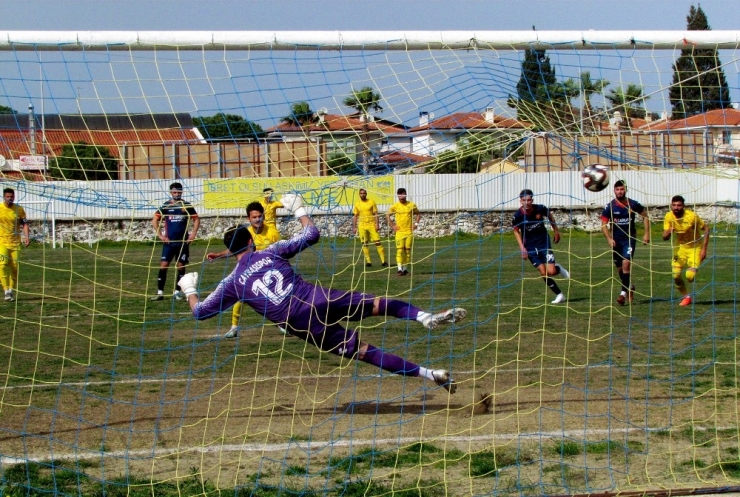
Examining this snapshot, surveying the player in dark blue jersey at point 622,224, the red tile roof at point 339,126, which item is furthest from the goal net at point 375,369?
the player in dark blue jersey at point 622,224

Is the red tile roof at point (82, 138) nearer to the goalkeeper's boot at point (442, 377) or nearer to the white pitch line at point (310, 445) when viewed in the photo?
the white pitch line at point (310, 445)

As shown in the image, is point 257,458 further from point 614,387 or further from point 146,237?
point 146,237

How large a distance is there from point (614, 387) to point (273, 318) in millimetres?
3049

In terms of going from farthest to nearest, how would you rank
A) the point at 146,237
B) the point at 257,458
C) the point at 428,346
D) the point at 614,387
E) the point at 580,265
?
the point at 146,237 < the point at 580,265 < the point at 428,346 < the point at 614,387 < the point at 257,458

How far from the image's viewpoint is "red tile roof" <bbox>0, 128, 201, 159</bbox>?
22.2 ft

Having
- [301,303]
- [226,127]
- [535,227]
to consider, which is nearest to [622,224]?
[535,227]

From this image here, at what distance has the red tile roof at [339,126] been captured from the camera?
22.3 feet

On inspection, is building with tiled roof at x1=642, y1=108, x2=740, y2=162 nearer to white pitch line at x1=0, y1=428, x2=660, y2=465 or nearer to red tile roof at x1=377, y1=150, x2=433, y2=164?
red tile roof at x1=377, y1=150, x2=433, y2=164

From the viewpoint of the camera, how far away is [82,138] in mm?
6840

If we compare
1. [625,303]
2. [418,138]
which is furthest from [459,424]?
[625,303]

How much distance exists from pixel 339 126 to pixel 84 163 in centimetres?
188

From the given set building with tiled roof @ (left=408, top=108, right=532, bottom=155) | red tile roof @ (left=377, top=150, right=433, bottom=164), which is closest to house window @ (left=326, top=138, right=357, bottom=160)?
red tile roof @ (left=377, top=150, right=433, bottom=164)

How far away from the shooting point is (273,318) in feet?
22.9

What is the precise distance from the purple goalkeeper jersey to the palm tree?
687mm
